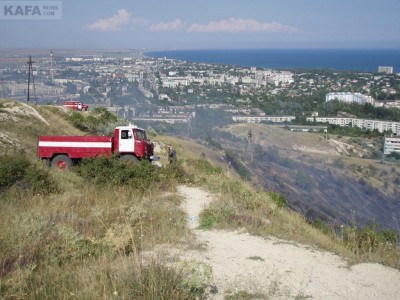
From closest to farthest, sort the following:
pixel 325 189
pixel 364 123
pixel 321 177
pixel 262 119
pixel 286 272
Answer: pixel 286 272, pixel 325 189, pixel 321 177, pixel 364 123, pixel 262 119

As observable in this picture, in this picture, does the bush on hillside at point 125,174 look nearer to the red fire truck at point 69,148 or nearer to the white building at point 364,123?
the red fire truck at point 69,148

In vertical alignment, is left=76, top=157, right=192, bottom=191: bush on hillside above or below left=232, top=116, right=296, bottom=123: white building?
above

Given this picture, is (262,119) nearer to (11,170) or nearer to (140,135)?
(140,135)

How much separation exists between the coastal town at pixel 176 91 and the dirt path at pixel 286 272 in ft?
93.9

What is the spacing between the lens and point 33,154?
16.1 metres

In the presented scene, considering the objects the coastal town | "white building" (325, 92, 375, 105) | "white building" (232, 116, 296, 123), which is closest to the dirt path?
the coastal town

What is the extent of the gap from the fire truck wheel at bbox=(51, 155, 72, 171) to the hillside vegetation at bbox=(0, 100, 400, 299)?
133cm

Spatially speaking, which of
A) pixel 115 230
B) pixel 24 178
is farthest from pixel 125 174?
pixel 115 230

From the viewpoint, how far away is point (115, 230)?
6.77 metres

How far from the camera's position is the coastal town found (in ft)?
149

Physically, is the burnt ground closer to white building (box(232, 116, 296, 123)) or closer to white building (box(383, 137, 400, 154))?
white building (box(383, 137, 400, 154))

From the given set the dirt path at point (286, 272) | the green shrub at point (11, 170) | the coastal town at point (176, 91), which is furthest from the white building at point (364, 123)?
the dirt path at point (286, 272)

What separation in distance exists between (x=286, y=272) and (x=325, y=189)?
82.7 ft

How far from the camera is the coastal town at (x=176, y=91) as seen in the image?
45469mm
